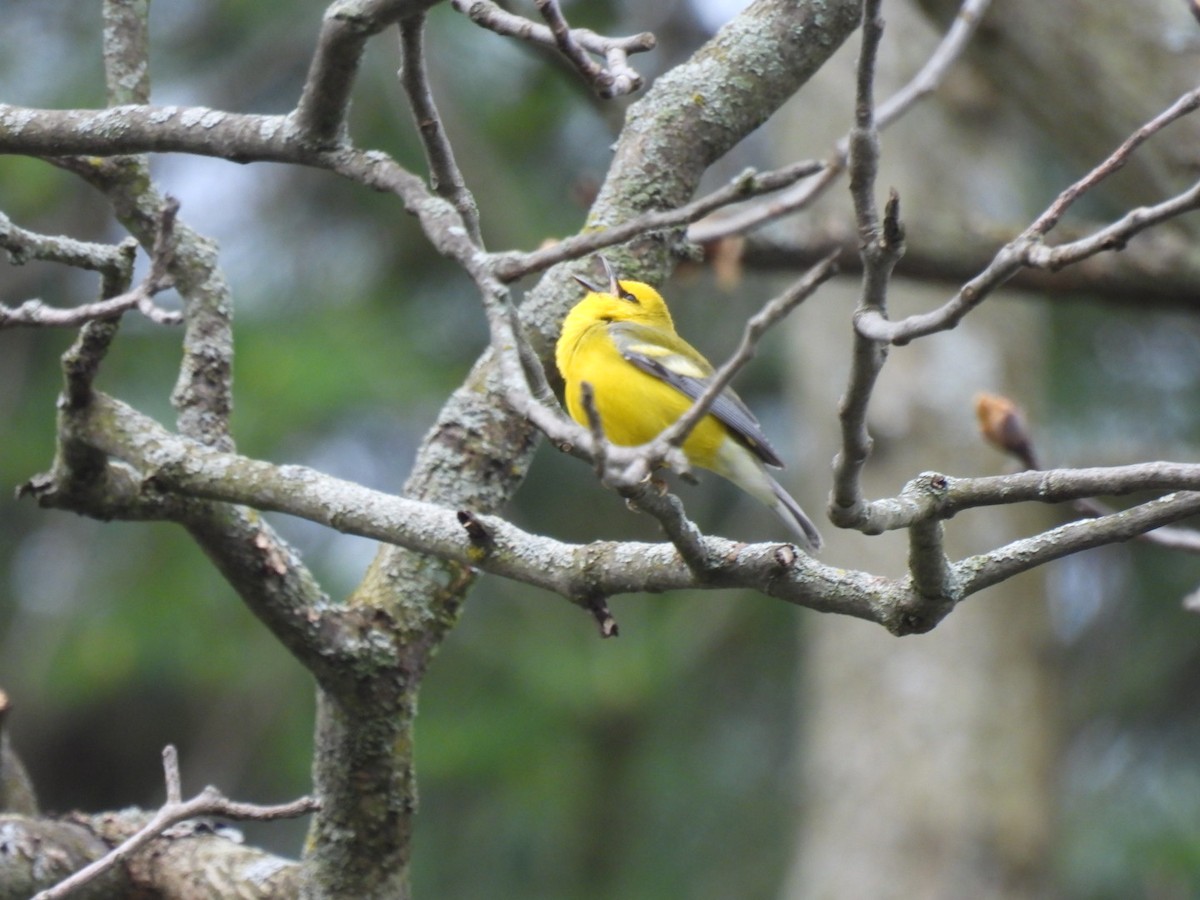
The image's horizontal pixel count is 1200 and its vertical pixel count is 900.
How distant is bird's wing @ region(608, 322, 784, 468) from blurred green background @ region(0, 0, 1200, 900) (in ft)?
13.9

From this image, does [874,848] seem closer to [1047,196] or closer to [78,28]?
[1047,196]

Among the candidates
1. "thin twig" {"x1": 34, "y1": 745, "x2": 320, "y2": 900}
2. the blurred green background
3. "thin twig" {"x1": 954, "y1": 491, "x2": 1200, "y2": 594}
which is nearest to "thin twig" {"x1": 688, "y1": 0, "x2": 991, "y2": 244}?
"thin twig" {"x1": 954, "y1": 491, "x2": 1200, "y2": 594}

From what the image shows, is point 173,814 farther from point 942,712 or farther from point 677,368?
point 942,712

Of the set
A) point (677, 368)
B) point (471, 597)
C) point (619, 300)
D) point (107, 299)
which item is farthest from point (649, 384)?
point (471, 597)

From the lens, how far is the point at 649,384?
10.3 ft

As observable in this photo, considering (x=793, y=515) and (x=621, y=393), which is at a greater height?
(x=621, y=393)

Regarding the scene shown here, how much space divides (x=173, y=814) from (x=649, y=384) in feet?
4.79

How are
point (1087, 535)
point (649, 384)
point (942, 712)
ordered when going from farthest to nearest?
point (942, 712), point (649, 384), point (1087, 535)

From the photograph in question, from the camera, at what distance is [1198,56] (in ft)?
12.7

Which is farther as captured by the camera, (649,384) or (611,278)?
(649,384)

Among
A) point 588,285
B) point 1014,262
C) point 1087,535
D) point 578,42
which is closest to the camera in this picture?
point 1014,262

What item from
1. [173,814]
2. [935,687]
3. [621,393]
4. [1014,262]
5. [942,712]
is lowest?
[173,814]

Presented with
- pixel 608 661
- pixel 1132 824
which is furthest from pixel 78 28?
Answer: pixel 1132 824

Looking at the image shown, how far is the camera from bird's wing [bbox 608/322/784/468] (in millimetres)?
3139
